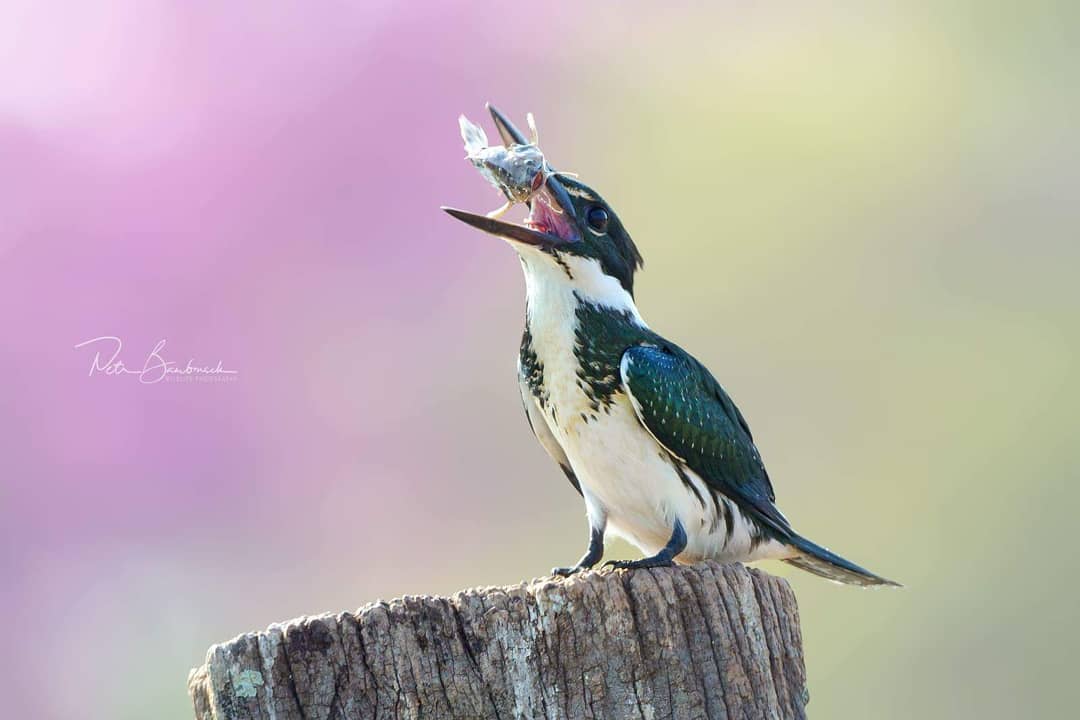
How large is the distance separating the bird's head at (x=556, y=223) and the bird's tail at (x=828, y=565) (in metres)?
1.02

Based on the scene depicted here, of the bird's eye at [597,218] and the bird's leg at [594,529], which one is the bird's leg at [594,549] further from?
the bird's eye at [597,218]

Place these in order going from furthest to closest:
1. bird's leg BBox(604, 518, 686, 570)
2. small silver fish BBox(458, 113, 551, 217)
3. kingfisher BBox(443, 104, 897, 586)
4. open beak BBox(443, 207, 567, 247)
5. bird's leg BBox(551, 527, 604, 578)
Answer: bird's leg BBox(551, 527, 604, 578) → kingfisher BBox(443, 104, 897, 586) → small silver fish BBox(458, 113, 551, 217) → open beak BBox(443, 207, 567, 247) → bird's leg BBox(604, 518, 686, 570)

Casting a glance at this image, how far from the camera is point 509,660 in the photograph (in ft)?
11.6

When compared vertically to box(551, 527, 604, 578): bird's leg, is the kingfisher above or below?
above

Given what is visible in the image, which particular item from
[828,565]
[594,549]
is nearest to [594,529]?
[594,549]

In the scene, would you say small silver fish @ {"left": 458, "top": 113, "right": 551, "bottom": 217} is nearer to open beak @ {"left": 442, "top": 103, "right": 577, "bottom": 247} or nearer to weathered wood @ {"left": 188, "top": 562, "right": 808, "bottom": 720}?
open beak @ {"left": 442, "top": 103, "right": 577, "bottom": 247}

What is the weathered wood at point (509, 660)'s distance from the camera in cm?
349

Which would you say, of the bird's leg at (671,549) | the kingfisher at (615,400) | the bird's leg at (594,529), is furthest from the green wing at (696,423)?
the bird's leg at (594,529)

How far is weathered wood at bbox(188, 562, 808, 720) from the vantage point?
349cm

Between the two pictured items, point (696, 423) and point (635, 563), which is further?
point (696, 423)

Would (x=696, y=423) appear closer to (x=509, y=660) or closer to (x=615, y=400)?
(x=615, y=400)

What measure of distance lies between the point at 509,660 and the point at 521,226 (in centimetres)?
178

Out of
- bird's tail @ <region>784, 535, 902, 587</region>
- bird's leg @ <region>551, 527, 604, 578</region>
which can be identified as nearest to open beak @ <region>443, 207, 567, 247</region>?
bird's leg @ <region>551, 527, 604, 578</region>

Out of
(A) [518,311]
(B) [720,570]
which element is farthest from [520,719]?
(A) [518,311]
